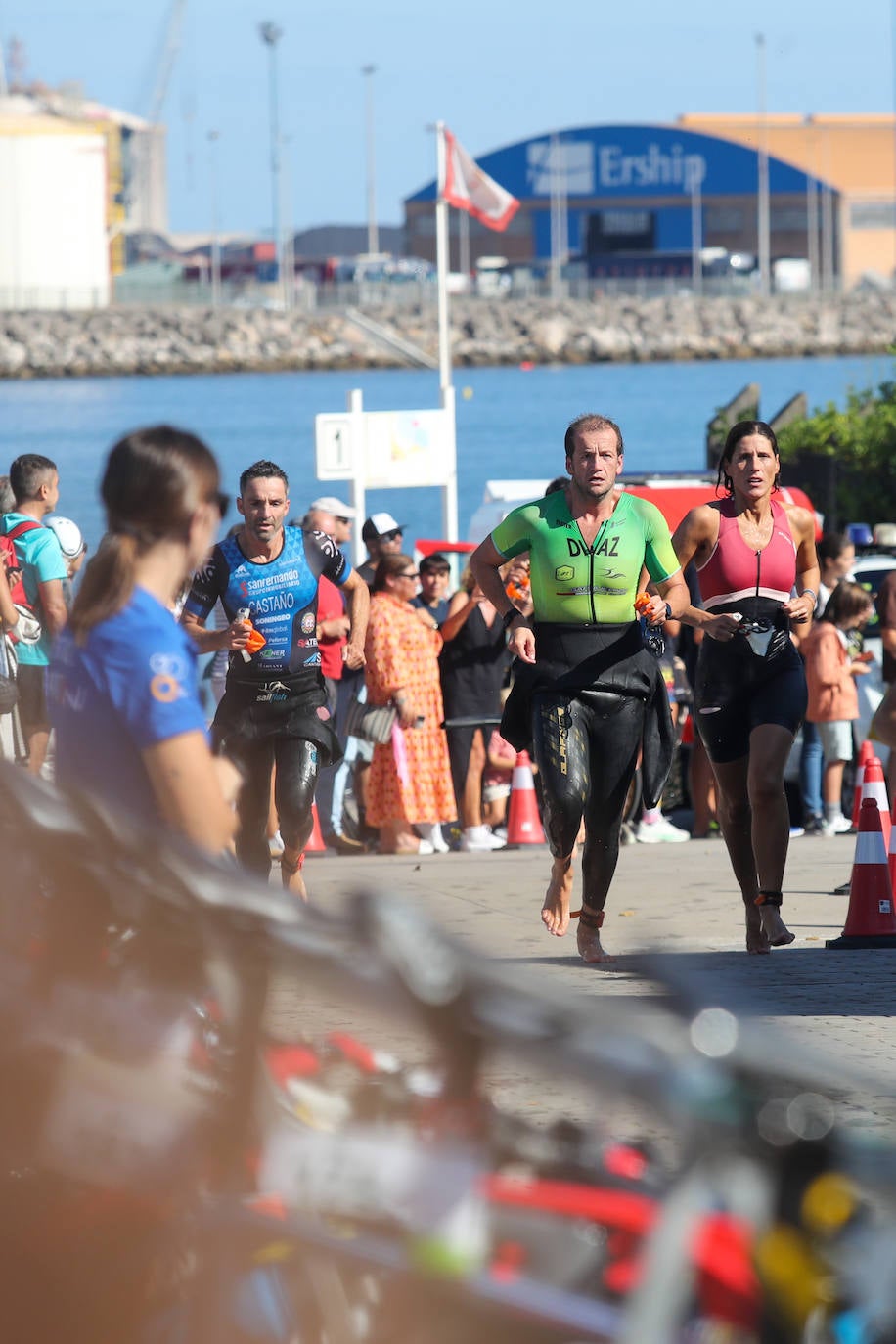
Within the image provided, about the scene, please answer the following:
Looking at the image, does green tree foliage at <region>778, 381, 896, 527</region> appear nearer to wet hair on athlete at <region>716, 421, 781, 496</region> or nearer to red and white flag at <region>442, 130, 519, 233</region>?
red and white flag at <region>442, 130, 519, 233</region>

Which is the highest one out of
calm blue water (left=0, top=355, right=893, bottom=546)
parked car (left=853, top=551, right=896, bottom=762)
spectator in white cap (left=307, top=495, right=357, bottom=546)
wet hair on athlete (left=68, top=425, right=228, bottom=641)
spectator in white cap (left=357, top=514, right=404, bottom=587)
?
calm blue water (left=0, top=355, right=893, bottom=546)

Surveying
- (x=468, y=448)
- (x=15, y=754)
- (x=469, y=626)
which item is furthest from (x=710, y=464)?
(x=468, y=448)

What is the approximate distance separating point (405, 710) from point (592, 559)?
13.5 ft

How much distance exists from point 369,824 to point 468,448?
61.4 meters

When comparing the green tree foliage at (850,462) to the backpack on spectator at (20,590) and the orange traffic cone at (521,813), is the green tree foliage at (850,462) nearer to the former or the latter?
the orange traffic cone at (521,813)

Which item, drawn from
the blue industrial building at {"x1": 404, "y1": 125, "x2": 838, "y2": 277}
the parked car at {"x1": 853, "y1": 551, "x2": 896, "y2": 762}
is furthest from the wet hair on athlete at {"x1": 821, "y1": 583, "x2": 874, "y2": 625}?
the blue industrial building at {"x1": 404, "y1": 125, "x2": 838, "y2": 277}

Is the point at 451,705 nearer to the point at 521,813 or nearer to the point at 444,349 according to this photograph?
the point at 521,813

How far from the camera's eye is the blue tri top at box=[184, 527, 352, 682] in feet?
25.5

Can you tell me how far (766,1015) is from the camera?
6.62 m

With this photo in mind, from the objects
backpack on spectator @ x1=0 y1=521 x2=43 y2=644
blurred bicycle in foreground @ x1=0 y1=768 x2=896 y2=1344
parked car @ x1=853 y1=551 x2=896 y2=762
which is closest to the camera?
blurred bicycle in foreground @ x1=0 y1=768 x2=896 y2=1344

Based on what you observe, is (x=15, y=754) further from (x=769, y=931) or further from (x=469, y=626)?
(x=769, y=931)

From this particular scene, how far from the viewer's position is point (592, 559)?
7379mm

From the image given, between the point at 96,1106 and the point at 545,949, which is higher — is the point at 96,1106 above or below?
above

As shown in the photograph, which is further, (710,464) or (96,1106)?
(710,464)
